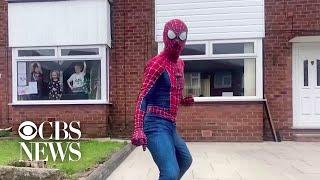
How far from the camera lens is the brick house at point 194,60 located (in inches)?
488

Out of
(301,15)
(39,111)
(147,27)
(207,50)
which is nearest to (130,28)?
(147,27)

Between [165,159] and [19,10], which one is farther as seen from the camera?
[19,10]

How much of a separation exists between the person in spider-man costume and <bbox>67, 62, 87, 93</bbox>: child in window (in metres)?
8.52

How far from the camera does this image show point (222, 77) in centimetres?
1263

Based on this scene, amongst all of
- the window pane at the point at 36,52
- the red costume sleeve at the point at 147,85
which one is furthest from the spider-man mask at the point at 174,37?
the window pane at the point at 36,52

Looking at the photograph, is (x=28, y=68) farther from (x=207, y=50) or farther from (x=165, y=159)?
(x=165, y=159)

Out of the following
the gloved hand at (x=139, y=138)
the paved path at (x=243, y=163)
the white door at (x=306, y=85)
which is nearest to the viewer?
the gloved hand at (x=139, y=138)

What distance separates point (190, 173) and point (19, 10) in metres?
7.10

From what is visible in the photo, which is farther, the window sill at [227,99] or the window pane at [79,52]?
the window pane at [79,52]

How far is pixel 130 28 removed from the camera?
1300 centimetres

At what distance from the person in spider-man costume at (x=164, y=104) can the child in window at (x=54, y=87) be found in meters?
8.76

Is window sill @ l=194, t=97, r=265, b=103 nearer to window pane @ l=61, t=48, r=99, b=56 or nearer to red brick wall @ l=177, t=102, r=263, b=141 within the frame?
red brick wall @ l=177, t=102, r=263, b=141

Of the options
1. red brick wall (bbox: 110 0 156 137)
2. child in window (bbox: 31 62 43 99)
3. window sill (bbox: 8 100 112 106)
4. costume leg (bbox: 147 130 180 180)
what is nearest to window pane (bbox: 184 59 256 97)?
red brick wall (bbox: 110 0 156 137)

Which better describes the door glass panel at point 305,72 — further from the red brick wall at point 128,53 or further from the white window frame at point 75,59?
the white window frame at point 75,59
